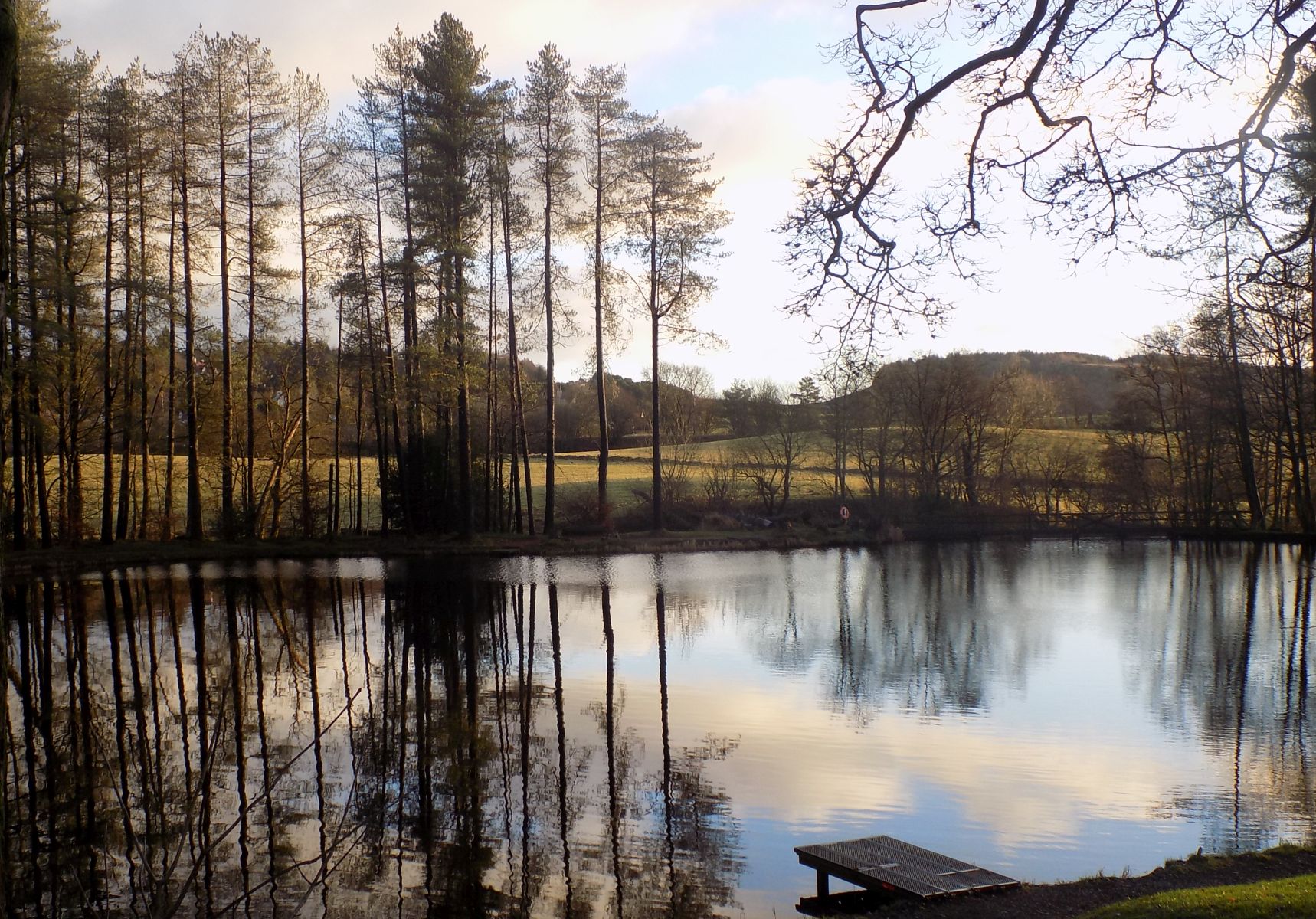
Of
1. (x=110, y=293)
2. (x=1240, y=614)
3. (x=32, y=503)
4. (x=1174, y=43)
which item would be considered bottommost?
(x=1240, y=614)

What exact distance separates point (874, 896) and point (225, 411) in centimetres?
2481

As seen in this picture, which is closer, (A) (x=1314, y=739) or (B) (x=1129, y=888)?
(B) (x=1129, y=888)

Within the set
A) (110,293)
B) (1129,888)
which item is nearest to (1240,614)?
(1129,888)

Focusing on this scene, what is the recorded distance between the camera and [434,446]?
2961 cm

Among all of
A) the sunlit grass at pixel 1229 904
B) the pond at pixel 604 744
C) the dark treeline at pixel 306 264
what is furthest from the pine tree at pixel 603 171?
the sunlit grass at pixel 1229 904

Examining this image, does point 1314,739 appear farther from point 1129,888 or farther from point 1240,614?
point 1240,614

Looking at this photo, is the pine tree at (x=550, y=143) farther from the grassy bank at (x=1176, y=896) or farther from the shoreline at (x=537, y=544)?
the grassy bank at (x=1176, y=896)

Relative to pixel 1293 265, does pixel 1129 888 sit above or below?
below

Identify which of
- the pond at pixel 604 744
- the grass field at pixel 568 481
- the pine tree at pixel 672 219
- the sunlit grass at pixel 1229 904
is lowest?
the pond at pixel 604 744

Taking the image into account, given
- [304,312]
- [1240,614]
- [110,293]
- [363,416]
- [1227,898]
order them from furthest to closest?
[363,416] → [304,312] → [110,293] → [1240,614] → [1227,898]

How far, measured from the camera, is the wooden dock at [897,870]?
5742 mm

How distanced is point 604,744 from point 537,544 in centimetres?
1899

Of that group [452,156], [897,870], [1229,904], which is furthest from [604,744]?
[452,156]

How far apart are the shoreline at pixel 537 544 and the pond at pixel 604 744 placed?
16.8 feet
